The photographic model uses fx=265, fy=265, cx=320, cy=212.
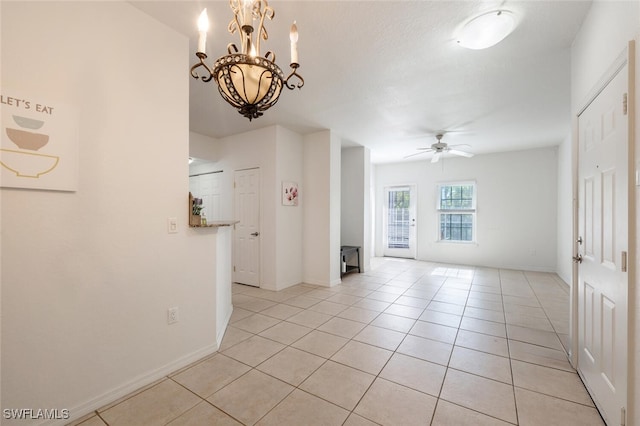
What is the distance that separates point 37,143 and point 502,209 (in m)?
7.40

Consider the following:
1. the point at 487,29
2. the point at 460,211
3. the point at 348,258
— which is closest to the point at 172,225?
the point at 487,29

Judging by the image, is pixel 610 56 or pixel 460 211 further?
pixel 460 211

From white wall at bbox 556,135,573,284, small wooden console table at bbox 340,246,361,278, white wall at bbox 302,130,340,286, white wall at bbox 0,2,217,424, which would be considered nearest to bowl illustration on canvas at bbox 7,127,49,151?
white wall at bbox 0,2,217,424

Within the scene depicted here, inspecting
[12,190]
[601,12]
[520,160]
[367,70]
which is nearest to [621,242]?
[601,12]

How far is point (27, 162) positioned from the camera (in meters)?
1.44

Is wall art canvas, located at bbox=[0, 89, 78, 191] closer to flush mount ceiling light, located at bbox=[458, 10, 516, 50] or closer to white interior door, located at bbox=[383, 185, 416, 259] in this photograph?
flush mount ceiling light, located at bbox=[458, 10, 516, 50]

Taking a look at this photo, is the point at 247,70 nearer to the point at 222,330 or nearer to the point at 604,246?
the point at 604,246

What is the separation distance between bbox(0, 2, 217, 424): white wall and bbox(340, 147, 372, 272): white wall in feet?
12.5

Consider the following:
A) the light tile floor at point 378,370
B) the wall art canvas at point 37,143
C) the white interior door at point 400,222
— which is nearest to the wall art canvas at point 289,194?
the light tile floor at point 378,370

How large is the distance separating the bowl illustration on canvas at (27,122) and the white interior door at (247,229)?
309 cm

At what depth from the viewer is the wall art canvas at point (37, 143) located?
1381 millimetres

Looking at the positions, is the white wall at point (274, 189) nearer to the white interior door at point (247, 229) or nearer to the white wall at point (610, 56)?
the white interior door at point (247, 229)

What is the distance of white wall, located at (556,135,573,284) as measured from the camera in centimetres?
464

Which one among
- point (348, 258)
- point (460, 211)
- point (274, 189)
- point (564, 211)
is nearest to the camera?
point (274, 189)
